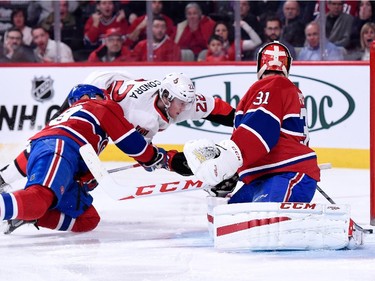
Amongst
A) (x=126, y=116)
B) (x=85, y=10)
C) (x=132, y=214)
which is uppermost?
(x=85, y=10)

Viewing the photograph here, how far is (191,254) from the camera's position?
400 centimetres

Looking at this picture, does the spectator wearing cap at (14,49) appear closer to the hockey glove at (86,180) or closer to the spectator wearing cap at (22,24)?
the spectator wearing cap at (22,24)

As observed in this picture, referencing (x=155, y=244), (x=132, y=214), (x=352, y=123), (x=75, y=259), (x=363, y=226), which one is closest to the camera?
(x=75, y=259)

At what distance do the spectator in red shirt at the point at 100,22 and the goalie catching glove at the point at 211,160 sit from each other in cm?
371

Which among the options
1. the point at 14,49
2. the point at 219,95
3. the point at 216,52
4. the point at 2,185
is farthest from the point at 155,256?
the point at 14,49

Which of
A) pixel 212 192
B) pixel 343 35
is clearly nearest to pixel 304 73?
pixel 343 35

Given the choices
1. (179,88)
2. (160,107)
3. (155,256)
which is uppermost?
(179,88)

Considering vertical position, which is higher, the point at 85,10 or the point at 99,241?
the point at 85,10

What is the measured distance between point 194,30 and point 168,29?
0.19 meters

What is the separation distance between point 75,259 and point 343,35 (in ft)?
12.8

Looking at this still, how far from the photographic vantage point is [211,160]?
3916 millimetres

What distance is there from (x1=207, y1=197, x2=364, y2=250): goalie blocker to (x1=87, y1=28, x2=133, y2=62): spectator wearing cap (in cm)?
368

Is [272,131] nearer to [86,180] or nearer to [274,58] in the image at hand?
[274,58]

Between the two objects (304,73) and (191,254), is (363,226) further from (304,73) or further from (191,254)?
(304,73)
